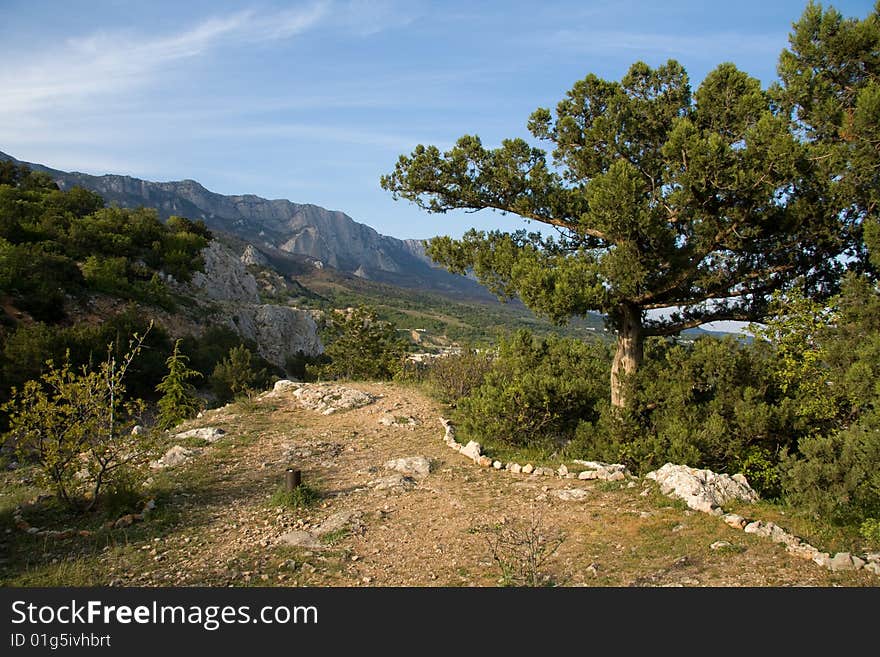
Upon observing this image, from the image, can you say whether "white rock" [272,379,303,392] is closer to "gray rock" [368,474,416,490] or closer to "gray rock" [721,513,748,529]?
"gray rock" [368,474,416,490]

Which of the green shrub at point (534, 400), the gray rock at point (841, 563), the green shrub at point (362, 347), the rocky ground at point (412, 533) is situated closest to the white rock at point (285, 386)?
the rocky ground at point (412, 533)

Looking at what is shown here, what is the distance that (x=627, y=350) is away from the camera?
9680 mm

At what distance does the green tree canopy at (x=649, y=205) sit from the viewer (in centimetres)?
766

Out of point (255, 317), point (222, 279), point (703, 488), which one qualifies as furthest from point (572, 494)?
point (222, 279)

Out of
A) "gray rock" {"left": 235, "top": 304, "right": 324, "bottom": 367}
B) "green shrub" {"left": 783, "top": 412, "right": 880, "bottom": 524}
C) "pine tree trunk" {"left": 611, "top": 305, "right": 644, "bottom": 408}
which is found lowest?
"gray rock" {"left": 235, "top": 304, "right": 324, "bottom": 367}

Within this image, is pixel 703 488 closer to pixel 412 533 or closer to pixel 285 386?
pixel 412 533

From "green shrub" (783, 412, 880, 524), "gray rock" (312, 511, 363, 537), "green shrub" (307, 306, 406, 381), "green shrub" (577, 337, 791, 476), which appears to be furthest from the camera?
"green shrub" (307, 306, 406, 381)

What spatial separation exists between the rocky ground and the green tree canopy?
283 centimetres

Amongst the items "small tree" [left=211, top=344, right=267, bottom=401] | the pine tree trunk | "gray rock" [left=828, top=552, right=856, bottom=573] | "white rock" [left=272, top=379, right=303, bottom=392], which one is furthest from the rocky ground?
"small tree" [left=211, top=344, right=267, bottom=401]

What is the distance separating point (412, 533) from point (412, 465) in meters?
2.55

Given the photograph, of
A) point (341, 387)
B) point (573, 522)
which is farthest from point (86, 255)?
point (573, 522)

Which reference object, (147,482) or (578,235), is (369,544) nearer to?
(147,482)

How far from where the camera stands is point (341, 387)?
46.8ft

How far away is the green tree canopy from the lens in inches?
302
